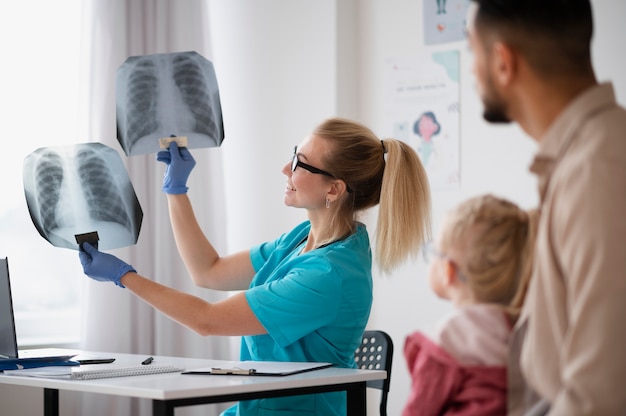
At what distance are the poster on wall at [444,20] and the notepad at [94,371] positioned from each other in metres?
1.96

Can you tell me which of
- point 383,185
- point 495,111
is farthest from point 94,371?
point 495,111

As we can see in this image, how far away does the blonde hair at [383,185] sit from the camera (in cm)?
247

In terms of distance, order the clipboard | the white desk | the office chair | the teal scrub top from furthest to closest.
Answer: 1. the office chair
2. the teal scrub top
3. the clipboard
4. the white desk

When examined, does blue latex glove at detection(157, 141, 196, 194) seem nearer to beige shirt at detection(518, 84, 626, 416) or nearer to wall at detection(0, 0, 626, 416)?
wall at detection(0, 0, 626, 416)

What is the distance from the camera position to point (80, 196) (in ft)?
8.43

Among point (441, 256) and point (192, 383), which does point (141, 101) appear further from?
point (441, 256)

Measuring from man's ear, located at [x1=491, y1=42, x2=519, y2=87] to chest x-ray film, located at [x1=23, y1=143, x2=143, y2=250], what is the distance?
1530mm

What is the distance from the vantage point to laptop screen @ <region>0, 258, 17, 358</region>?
235cm

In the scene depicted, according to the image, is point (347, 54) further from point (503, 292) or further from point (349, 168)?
point (503, 292)

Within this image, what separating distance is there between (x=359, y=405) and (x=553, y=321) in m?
0.99

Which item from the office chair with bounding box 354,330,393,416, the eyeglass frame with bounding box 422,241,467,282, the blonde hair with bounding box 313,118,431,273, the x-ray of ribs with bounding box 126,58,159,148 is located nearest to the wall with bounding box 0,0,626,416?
the office chair with bounding box 354,330,393,416

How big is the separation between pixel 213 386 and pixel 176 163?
3.10 ft

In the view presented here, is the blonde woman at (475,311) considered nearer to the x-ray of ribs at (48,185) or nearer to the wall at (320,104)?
the x-ray of ribs at (48,185)

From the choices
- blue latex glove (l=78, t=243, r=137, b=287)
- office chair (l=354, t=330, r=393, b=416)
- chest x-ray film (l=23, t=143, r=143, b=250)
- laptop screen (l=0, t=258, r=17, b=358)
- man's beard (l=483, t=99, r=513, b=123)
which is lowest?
office chair (l=354, t=330, r=393, b=416)
